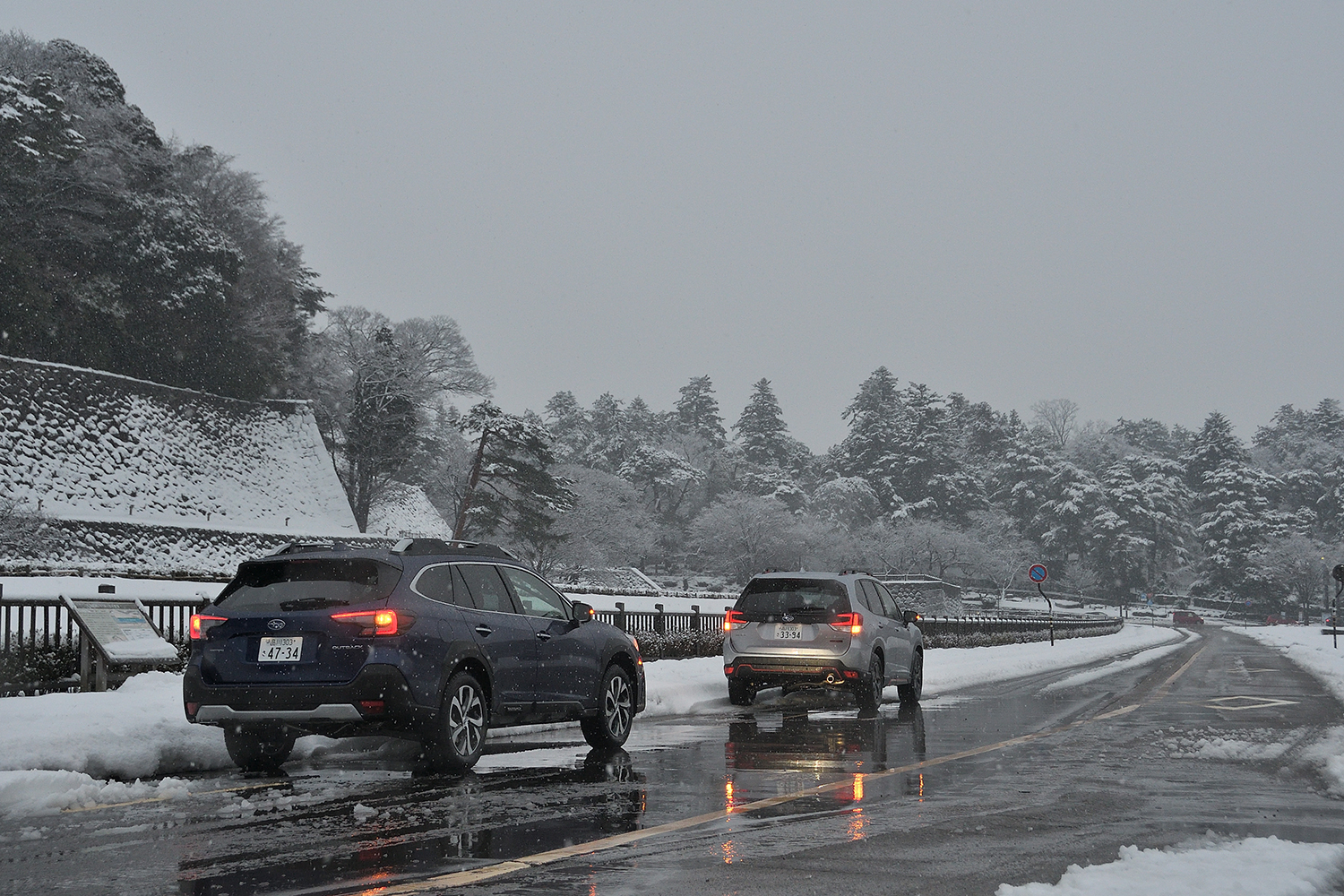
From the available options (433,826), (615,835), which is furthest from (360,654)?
(615,835)

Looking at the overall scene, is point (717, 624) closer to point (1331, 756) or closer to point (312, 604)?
point (1331, 756)

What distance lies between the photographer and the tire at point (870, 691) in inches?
628

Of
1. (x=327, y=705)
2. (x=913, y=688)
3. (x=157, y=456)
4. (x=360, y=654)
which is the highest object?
(x=157, y=456)

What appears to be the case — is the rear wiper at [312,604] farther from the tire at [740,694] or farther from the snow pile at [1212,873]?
the tire at [740,694]

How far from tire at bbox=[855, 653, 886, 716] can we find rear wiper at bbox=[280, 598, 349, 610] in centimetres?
853

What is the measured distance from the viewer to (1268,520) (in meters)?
126

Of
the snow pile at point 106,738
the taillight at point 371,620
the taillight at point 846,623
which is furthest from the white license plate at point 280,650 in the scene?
the taillight at point 846,623

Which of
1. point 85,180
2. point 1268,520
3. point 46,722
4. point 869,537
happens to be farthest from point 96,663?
point 1268,520

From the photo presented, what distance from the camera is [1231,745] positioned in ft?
39.1

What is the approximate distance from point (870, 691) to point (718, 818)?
29.2ft

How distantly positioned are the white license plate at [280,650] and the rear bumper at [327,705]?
0.66 feet

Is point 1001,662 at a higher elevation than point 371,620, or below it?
below

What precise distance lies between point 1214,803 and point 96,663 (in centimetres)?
1124

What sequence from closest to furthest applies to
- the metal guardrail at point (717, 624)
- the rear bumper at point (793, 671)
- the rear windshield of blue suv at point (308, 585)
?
the rear windshield of blue suv at point (308, 585) < the rear bumper at point (793, 671) < the metal guardrail at point (717, 624)
